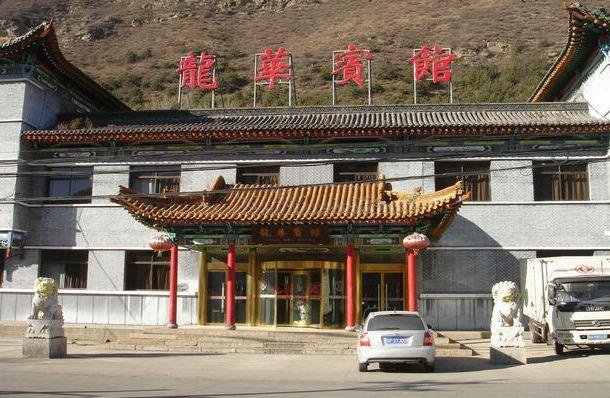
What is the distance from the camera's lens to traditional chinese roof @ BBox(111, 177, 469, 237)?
16.2m

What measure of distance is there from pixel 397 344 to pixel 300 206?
6445 mm

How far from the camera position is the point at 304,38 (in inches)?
2945

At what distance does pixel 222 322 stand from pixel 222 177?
444 centimetres

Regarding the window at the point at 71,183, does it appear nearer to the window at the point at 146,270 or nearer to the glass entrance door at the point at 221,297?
the window at the point at 146,270

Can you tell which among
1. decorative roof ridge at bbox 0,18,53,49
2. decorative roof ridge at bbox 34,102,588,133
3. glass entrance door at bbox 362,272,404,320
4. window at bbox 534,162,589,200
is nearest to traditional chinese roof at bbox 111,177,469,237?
glass entrance door at bbox 362,272,404,320

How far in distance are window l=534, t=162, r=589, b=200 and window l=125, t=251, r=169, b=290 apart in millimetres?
12010

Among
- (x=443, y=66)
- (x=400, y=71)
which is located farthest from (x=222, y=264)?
(x=400, y=71)

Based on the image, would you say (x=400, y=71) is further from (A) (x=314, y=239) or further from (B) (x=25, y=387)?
(B) (x=25, y=387)

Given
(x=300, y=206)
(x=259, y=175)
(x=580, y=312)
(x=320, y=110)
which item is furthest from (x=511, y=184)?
(x=259, y=175)

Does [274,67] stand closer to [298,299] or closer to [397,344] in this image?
[298,299]

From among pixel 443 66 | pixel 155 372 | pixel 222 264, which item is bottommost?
pixel 155 372

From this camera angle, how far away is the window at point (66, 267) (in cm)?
2023

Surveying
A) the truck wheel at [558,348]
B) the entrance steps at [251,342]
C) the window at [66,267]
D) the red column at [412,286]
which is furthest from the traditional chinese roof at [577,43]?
the window at [66,267]

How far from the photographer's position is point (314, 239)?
56.3 ft
